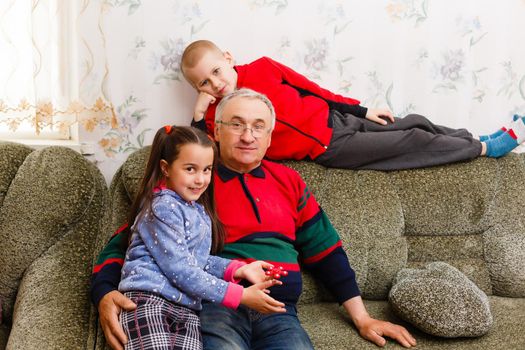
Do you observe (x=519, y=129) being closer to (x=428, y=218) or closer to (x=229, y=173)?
(x=428, y=218)

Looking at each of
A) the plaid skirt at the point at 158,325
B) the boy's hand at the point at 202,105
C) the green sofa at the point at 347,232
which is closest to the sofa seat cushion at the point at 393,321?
the green sofa at the point at 347,232

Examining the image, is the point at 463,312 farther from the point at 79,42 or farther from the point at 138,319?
the point at 79,42

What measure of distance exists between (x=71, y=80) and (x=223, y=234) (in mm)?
849

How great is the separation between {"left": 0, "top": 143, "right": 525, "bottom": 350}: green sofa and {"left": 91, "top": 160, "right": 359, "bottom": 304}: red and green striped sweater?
4.0 inches

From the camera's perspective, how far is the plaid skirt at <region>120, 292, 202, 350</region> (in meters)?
1.40

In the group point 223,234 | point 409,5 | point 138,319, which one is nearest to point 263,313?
point 223,234

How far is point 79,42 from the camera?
6.73 ft

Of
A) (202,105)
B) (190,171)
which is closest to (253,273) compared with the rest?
(190,171)

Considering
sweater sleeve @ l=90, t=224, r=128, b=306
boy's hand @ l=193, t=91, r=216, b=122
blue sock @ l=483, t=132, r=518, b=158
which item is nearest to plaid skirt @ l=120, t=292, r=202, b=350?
sweater sleeve @ l=90, t=224, r=128, b=306

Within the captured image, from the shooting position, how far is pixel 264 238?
175 centimetres

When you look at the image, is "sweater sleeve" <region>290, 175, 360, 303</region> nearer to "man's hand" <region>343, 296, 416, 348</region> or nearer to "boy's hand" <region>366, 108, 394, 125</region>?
"man's hand" <region>343, 296, 416, 348</region>

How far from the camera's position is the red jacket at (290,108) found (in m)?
2.03

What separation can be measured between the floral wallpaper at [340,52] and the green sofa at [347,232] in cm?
28

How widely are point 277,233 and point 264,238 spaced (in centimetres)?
5
